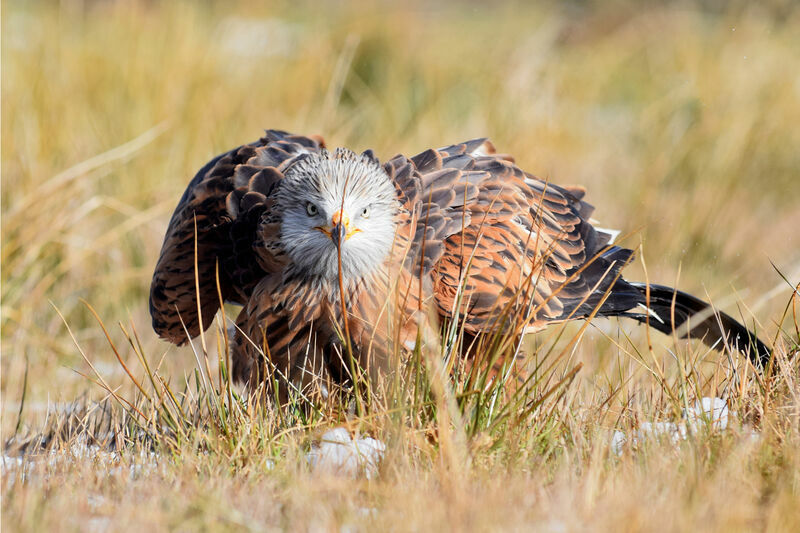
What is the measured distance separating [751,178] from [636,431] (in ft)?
18.8

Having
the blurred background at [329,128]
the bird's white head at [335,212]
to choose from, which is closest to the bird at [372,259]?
the bird's white head at [335,212]

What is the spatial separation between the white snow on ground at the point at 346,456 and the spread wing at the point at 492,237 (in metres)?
0.75

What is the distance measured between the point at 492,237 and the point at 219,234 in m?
1.17

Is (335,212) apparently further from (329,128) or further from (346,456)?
(329,128)

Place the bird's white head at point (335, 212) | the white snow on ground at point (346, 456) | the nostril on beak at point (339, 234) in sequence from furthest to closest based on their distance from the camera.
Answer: the bird's white head at point (335, 212) → the nostril on beak at point (339, 234) → the white snow on ground at point (346, 456)

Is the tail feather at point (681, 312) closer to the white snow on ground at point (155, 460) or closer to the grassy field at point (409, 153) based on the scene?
the grassy field at point (409, 153)

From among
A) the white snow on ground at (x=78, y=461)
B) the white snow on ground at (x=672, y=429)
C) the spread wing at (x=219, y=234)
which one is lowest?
the white snow on ground at (x=78, y=461)

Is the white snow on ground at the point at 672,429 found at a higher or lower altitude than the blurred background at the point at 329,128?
lower

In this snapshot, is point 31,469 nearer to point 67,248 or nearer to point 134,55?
point 67,248

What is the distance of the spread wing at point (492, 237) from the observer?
347cm

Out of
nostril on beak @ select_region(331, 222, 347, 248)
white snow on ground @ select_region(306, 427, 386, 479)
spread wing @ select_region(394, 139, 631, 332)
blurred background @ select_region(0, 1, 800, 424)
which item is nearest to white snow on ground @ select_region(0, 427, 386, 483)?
white snow on ground @ select_region(306, 427, 386, 479)

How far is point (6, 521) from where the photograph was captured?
215 centimetres

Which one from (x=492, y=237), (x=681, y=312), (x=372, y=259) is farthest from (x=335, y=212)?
(x=681, y=312)

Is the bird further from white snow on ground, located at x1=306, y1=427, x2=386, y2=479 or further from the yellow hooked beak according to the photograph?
white snow on ground, located at x1=306, y1=427, x2=386, y2=479
